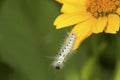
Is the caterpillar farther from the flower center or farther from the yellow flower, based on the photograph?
the flower center

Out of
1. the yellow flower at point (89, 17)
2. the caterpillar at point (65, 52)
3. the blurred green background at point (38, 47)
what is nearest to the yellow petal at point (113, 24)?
the yellow flower at point (89, 17)

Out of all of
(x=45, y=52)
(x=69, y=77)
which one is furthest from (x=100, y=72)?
(x=45, y=52)

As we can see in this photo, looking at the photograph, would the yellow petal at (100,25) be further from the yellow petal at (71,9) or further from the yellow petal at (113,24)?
the yellow petal at (71,9)

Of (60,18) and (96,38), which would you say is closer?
(60,18)

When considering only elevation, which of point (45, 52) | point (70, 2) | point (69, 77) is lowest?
point (69, 77)

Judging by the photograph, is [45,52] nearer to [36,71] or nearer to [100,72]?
[36,71]

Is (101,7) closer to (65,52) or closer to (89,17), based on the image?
(89,17)
